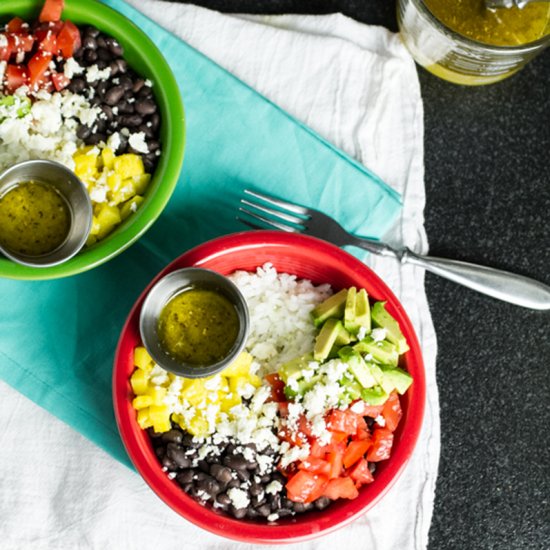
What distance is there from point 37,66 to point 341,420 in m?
1.37

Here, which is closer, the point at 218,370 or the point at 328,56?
the point at 218,370

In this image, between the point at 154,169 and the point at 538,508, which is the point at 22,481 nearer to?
the point at 154,169

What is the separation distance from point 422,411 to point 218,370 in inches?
24.1

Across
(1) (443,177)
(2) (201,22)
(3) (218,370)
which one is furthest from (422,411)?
(2) (201,22)

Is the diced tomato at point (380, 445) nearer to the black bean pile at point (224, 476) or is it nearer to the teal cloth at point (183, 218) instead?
the black bean pile at point (224, 476)

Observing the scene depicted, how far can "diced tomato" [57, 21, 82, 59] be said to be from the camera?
241 cm

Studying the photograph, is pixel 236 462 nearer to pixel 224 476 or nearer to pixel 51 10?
pixel 224 476

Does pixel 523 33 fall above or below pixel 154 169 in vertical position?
above

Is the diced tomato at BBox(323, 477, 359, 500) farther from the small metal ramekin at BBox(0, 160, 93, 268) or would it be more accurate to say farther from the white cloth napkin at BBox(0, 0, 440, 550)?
the small metal ramekin at BBox(0, 160, 93, 268)

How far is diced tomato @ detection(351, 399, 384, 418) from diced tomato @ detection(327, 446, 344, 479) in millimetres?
124

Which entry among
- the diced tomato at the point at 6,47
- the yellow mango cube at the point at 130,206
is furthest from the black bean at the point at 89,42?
the yellow mango cube at the point at 130,206

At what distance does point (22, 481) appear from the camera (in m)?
2.59

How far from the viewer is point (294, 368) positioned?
2262mm

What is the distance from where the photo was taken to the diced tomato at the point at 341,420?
2.25 metres
